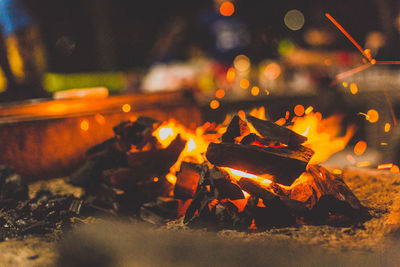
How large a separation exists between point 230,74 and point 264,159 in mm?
12404

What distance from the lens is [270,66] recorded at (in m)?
12.9

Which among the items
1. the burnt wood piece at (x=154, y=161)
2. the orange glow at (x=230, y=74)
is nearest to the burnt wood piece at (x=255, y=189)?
the burnt wood piece at (x=154, y=161)

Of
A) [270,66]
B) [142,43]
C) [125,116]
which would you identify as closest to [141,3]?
[142,43]

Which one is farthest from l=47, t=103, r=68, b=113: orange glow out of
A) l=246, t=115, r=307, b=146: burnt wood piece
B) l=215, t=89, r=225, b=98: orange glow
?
l=215, t=89, r=225, b=98: orange glow

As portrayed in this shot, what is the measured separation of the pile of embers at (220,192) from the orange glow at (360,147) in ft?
17.8

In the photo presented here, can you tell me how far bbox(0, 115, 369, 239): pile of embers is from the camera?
6.77 feet

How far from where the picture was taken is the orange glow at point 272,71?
41.8ft

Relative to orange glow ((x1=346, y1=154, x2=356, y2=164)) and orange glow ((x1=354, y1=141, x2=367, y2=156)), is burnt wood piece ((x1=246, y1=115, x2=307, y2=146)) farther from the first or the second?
orange glow ((x1=354, y1=141, x2=367, y2=156))

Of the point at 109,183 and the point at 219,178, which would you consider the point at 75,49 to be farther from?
the point at 219,178

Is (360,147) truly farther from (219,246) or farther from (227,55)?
(227,55)

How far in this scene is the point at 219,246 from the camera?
1.80 m

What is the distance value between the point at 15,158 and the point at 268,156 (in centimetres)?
250

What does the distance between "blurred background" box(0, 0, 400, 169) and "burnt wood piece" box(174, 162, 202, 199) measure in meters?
1.79

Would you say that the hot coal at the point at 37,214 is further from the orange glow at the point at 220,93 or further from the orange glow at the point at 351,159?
the orange glow at the point at 220,93
